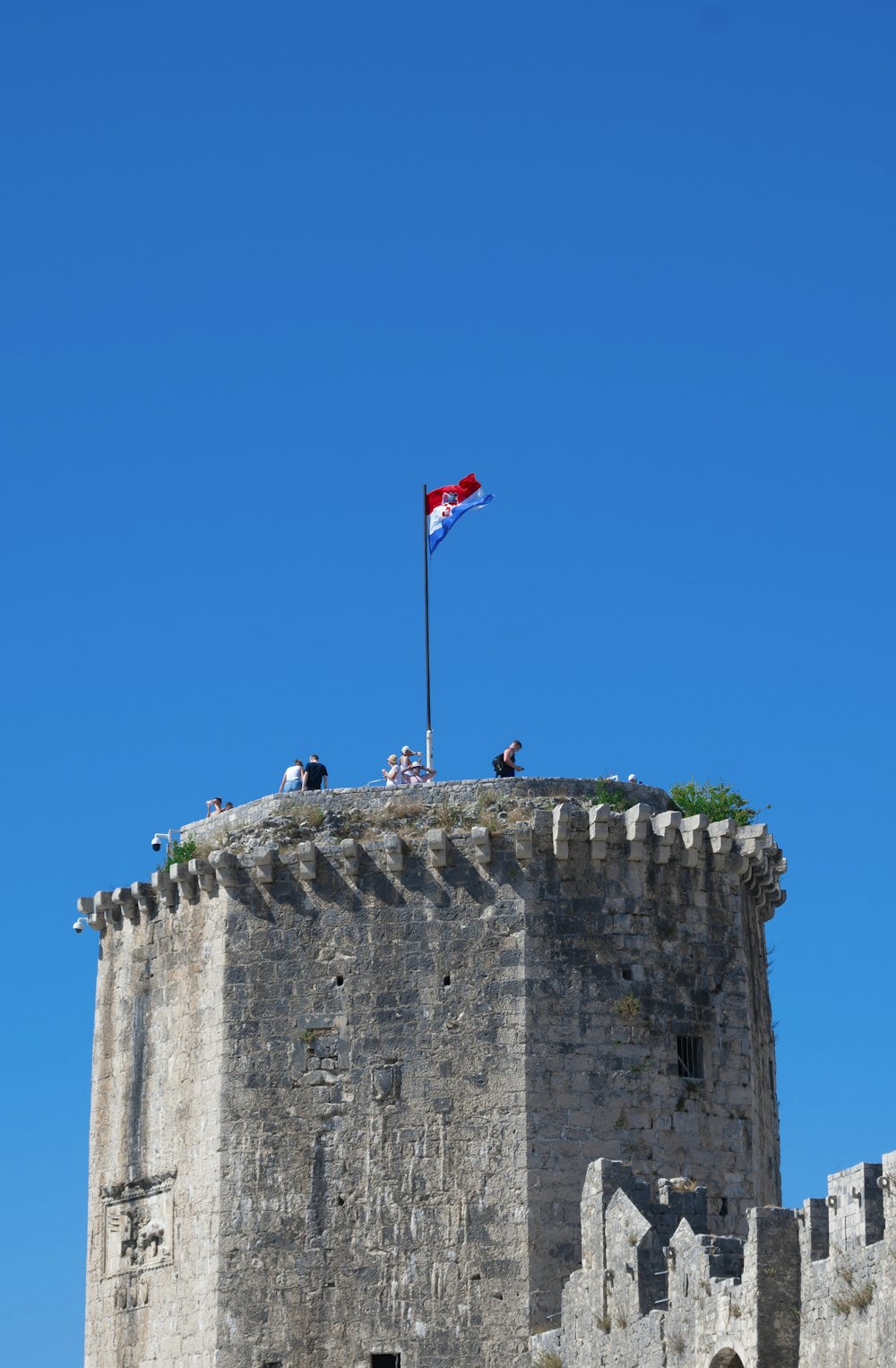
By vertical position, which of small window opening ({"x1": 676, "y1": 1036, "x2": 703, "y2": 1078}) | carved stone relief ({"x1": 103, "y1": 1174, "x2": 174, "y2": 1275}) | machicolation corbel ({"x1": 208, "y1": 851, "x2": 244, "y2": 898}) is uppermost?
machicolation corbel ({"x1": 208, "y1": 851, "x2": 244, "y2": 898})

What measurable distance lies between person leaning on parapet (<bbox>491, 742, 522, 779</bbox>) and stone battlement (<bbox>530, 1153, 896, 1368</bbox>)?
581cm

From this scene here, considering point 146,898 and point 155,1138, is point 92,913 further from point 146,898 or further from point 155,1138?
point 155,1138

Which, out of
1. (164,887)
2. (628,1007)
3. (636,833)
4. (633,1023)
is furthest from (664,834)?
(164,887)

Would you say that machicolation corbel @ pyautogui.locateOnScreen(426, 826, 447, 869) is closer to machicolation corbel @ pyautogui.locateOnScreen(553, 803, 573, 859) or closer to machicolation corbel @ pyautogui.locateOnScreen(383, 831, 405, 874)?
machicolation corbel @ pyautogui.locateOnScreen(383, 831, 405, 874)

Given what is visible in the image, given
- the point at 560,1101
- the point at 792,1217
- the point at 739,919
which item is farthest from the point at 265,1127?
the point at 792,1217

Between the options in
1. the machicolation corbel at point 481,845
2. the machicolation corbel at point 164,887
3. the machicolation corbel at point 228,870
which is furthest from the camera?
the machicolation corbel at point 164,887

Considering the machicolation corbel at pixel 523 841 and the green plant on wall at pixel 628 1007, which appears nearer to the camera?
the green plant on wall at pixel 628 1007

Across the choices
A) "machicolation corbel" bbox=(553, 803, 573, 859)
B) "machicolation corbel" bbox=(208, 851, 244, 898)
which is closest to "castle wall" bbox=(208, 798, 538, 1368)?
"machicolation corbel" bbox=(208, 851, 244, 898)

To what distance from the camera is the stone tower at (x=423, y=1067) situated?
98.9 feet

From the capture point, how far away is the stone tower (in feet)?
98.9

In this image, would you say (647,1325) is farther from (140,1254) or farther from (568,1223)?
(140,1254)

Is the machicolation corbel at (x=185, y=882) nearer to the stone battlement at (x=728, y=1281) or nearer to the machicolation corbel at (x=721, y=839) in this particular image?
the machicolation corbel at (x=721, y=839)

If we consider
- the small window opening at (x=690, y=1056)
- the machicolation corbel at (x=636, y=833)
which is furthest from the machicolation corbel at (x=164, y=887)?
the small window opening at (x=690, y=1056)

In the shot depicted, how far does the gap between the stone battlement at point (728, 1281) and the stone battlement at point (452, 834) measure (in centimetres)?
416
